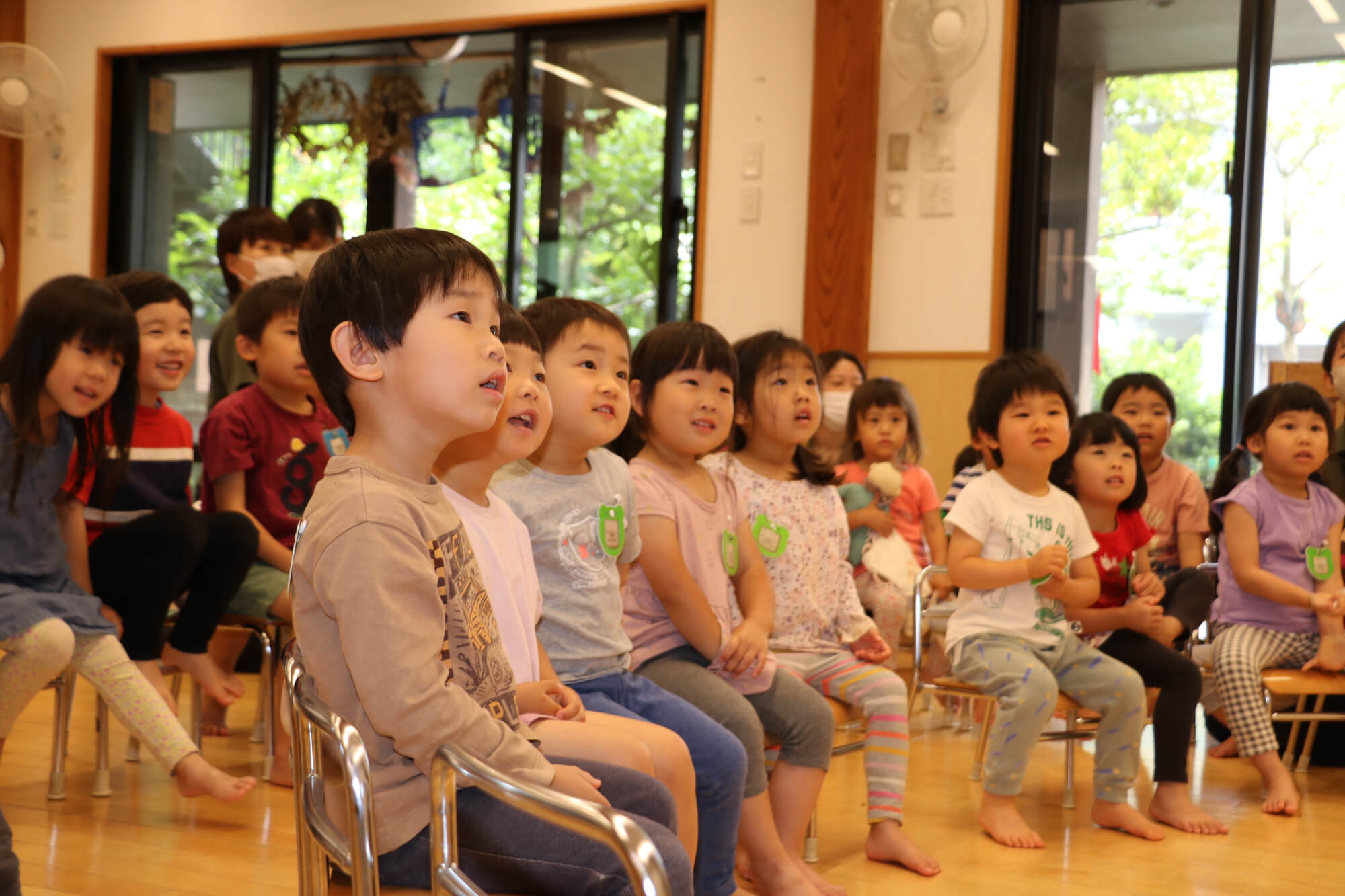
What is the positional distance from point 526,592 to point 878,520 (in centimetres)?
208

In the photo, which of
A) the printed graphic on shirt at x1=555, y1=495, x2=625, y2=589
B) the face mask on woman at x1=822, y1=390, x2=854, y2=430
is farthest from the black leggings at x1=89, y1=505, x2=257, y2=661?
the face mask on woman at x1=822, y1=390, x2=854, y2=430

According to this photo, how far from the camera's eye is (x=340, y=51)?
6.34m

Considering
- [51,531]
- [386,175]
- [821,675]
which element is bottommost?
[821,675]

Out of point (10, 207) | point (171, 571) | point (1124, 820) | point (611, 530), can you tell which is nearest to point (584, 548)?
point (611, 530)

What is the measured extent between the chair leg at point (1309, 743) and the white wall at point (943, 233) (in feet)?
6.76

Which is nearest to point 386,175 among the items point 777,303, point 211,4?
point 211,4

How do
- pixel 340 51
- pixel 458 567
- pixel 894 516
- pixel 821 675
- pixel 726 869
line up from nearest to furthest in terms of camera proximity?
1. pixel 458 567
2. pixel 726 869
3. pixel 821 675
4. pixel 894 516
5. pixel 340 51

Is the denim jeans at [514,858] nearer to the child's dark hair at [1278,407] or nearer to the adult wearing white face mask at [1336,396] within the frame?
the child's dark hair at [1278,407]

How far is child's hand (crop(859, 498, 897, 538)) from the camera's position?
3.50m

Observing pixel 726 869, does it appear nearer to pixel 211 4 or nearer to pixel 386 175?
pixel 386 175

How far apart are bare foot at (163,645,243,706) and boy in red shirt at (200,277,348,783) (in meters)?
0.15

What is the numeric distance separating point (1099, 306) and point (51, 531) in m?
3.99

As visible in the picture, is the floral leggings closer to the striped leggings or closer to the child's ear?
the striped leggings

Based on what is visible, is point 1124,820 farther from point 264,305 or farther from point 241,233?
point 241,233
